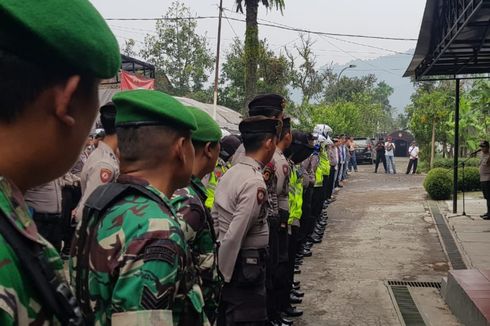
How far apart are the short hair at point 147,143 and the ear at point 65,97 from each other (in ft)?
2.56

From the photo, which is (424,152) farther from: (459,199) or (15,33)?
(15,33)

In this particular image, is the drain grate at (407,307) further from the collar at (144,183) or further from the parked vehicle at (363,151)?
the parked vehicle at (363,151)

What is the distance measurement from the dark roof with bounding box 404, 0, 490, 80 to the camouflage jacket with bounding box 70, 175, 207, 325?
170 inches

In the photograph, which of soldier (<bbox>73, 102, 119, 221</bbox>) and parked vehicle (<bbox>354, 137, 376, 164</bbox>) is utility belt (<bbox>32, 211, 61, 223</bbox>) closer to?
soldier (<bbox>73, 102, 119, 221</bbox>)

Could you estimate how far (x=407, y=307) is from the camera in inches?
230

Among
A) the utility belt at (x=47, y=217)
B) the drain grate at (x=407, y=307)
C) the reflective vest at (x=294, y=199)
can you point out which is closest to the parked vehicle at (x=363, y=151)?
the drain grate at (x=407, y=307)

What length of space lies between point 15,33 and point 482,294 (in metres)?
5.14

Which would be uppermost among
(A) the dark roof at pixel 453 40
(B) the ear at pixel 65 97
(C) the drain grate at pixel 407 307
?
(A) the dark roof at pixel 453 40

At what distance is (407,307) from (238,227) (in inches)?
124

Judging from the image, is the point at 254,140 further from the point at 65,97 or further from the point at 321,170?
the point at 321,170

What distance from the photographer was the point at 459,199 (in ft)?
46.2

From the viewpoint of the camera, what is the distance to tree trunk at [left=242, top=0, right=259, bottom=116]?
55.4 feet

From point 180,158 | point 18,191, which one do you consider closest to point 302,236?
point 180,158

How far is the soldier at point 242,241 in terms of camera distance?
3496 mm
